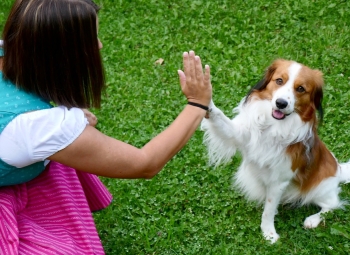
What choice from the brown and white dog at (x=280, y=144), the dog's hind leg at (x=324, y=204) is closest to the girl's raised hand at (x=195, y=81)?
the brown and white dog at (x=280, y=144)

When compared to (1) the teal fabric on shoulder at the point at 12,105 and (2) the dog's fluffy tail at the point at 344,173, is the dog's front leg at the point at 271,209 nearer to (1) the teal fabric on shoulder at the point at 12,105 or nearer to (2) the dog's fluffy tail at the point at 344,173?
(2) the dog's fluffy tail at the point at 344,173

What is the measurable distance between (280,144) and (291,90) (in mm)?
427

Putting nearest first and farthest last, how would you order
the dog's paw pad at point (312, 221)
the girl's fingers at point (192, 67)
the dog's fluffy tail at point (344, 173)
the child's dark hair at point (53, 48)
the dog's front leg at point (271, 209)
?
the child's dark hair at point (53, 48), the girl's fingers at point (192, 67), the dog's front leg at point (271, 209), the dog's paw pad at point (312, 221), the dog's fluffy tail at point (344, 173)

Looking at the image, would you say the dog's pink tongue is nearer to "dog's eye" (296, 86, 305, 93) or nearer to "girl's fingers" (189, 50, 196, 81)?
"dog's eye" (296, 86, 305, 93)

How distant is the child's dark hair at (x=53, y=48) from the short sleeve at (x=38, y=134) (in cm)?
12

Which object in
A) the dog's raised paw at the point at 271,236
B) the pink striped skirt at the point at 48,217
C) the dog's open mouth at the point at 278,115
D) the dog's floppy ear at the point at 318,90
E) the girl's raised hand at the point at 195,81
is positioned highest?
the girl's raised hand at the point at 195,81

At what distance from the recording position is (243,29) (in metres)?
5.86

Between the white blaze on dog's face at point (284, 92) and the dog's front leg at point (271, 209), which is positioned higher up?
the white blaze on dog's face at point (284, 92)

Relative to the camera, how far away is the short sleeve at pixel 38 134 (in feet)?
7.25

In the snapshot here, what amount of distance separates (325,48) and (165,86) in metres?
1.70

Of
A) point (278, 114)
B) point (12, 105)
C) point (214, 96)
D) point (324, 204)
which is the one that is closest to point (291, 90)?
point (278, 114)

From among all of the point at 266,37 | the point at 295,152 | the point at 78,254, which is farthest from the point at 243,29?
the point at 78,254

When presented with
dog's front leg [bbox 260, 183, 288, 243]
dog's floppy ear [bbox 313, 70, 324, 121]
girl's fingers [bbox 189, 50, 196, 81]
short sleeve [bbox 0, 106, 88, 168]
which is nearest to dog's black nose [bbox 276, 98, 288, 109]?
dog's floppy ear [bbox 313, 70, 324, 121]

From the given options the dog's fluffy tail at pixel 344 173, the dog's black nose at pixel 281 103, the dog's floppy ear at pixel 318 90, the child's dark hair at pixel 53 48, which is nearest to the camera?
the child's dark hair at pixel 53 48
